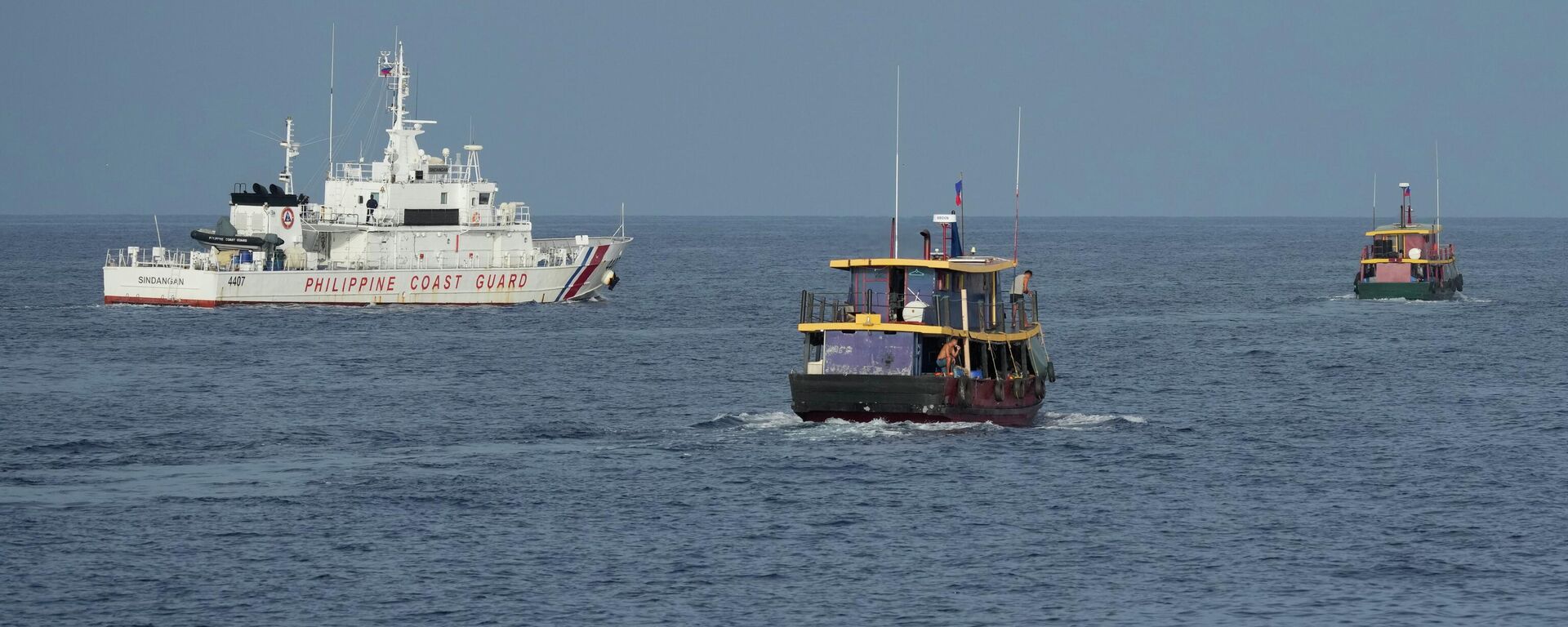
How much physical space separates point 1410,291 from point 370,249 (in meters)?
48.9

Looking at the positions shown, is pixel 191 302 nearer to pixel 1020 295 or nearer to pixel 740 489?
pixel 1020 295

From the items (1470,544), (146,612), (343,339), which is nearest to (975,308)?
(1470,544)

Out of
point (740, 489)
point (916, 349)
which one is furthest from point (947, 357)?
point (740, 489)

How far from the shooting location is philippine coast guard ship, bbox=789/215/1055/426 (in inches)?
1708

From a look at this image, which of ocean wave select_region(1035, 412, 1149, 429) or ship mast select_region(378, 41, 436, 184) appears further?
ship mast select_region(378, 41, 436, 184)

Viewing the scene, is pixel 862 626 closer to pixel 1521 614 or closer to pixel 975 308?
pixel 1521 614

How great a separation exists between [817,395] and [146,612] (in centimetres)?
1816

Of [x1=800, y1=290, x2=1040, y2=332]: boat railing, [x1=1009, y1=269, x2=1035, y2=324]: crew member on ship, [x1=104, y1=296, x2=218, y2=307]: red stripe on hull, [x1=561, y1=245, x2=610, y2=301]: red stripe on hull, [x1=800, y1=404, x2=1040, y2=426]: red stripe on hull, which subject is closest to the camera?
[x1=800, y1=404, x2=1040, y2=426]: red stripe on hull

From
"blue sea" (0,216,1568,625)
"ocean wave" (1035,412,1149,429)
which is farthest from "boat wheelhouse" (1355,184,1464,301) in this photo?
"ocean wave" (1035,412,1149,429)

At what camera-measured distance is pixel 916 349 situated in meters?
44.0

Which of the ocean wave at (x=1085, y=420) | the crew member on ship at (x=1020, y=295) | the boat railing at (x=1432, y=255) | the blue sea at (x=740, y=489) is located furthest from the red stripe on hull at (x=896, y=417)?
the boat railing at (x=1432, y=255)

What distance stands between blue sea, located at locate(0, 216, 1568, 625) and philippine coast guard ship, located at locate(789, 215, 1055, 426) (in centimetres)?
88

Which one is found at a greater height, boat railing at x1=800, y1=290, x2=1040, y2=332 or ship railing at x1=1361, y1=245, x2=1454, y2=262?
ship railing at x1=1361, y1=245, x2=1454, y2=262

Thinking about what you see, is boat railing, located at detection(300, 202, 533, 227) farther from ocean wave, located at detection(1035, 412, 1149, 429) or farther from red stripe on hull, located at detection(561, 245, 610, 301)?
ocean wave, located at detection(1035, 412, 1149, 429)
